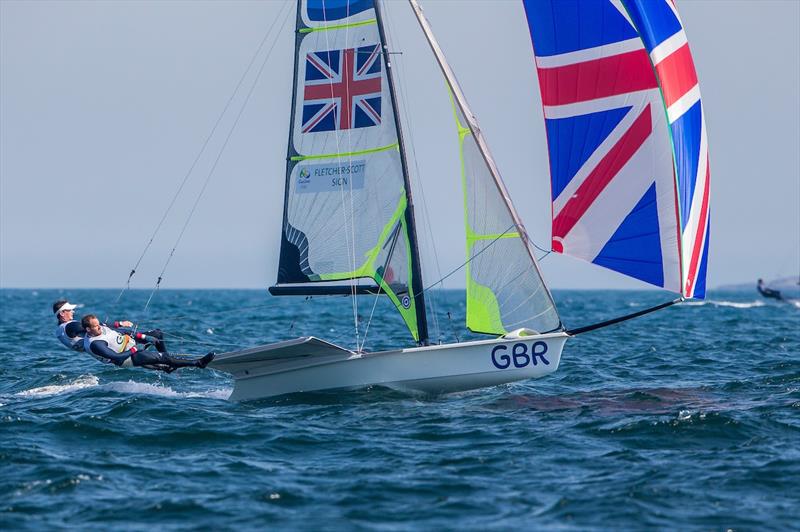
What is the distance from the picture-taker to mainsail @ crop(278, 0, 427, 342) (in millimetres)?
15180

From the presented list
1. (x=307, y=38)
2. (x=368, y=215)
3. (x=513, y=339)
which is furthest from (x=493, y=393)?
(x=307, y=38)

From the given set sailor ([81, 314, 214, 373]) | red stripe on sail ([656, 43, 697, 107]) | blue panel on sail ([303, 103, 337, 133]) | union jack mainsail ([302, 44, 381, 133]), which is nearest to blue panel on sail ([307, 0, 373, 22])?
union jack mainsail ([302, 44, 381, 133])

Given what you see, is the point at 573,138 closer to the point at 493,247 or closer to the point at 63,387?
the point at 493,247

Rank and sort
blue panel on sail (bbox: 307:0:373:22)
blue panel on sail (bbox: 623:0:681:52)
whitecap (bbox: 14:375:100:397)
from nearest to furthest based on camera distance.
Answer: blue panel on sail (bbox: 623:0:681:52) → blue panel on sail (bbox: 307:0:373:22) → whitecap (bbox: 14:375:100:397)

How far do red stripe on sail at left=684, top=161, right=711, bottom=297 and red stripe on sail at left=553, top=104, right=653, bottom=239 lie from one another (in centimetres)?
119

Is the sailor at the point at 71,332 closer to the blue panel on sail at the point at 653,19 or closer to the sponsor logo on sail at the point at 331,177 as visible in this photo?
the sponsor logo on sail at the point at 331,177

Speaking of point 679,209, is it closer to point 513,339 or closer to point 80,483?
point 513,339

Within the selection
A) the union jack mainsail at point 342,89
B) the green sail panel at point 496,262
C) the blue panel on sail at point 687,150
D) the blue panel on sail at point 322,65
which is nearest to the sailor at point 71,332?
the union jack mainsail at point 342,89

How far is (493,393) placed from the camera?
15.3 m

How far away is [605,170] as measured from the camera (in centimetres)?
1388

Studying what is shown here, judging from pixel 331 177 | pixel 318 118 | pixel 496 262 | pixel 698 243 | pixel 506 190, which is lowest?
pixel 496 262

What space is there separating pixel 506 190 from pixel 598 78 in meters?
2.02

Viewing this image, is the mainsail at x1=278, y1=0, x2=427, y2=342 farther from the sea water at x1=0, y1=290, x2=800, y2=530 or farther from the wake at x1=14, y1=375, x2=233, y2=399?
the wake at x1=14, y1=375, x2=233, y2=399

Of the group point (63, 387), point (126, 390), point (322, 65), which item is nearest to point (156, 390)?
point (126, 390)
